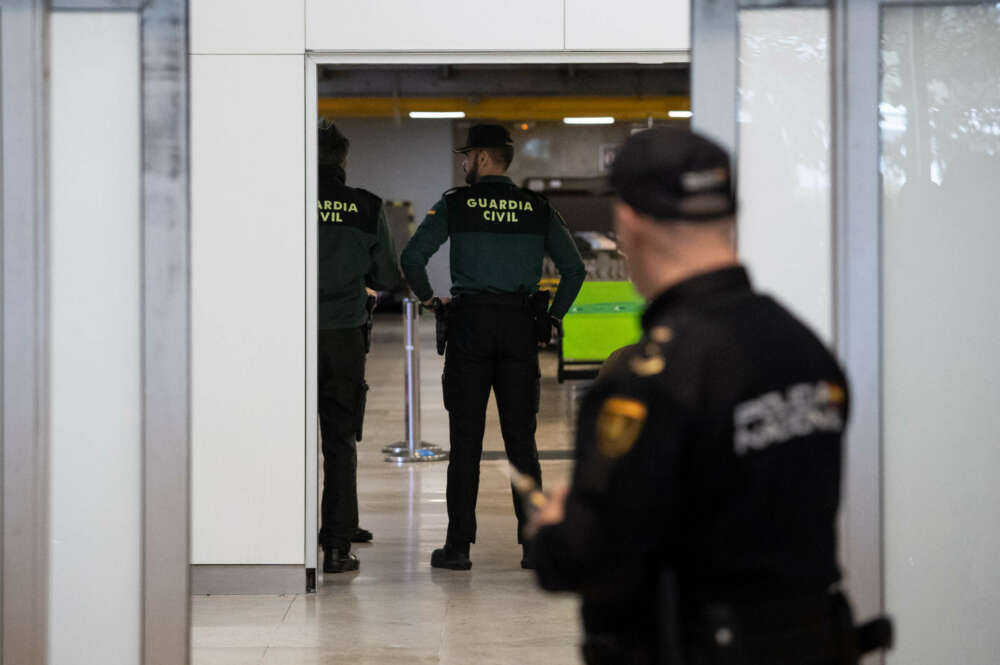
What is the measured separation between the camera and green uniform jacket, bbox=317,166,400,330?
4.96 metres

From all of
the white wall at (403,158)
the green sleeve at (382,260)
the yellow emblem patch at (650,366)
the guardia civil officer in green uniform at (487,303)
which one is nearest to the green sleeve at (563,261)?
the guardia civil officer in green uniform at (487,303)

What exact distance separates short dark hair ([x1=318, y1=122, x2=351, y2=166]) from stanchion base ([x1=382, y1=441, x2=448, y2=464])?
3.16m

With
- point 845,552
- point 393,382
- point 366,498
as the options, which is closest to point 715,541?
point 845,552

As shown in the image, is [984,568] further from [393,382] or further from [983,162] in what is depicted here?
[393,382]

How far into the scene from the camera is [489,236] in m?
4.91

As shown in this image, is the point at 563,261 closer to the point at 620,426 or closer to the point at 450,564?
the point at 450,564

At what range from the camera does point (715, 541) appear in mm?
1545

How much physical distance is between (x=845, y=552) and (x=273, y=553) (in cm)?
242

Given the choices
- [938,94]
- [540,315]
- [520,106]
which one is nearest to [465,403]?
[540,315]

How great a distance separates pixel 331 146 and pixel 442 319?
78cm

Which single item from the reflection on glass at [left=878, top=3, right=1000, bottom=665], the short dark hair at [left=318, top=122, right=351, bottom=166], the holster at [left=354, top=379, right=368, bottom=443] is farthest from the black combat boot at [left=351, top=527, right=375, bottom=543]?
the reflection on glass at [left=878, top=3, right=1000, bottom=665]

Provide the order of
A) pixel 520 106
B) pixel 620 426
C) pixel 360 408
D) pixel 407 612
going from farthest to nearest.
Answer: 1. pixel 520 106
2. pixel 360 408
3. pixel 407 612
4. pixel 620 426

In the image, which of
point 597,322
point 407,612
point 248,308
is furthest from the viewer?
point 597,322

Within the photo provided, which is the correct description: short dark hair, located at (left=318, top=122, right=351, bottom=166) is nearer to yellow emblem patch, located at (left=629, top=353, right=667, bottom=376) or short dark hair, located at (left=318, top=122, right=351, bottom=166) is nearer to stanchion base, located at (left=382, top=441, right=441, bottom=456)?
stanchion base, located at (left=382, top=441, right=441, bottom=456)
